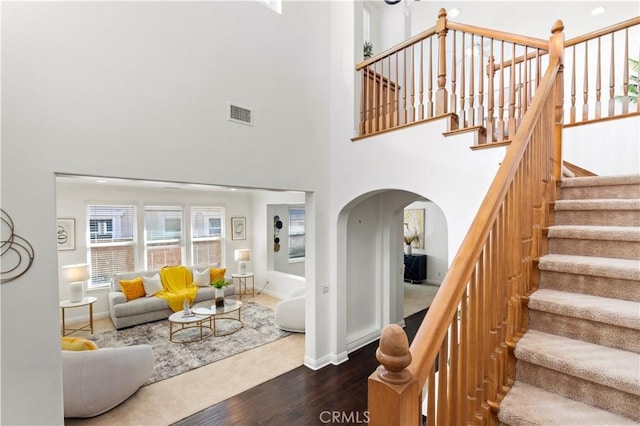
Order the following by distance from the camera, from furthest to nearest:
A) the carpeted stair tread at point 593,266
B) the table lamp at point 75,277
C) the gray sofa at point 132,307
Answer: the gray sofa at point 132,307 < the table lamp at point 75,277 < the carpeted stair tread at point 593,266

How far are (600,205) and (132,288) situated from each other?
22.0 ft

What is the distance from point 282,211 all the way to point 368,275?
3924 mm

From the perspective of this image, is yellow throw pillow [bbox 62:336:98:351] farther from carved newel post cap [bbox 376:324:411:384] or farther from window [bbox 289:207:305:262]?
window [bbox 289:207:305:262]

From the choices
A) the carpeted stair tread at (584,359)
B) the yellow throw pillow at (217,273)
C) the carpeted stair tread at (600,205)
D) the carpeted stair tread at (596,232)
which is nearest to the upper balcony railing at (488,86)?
the carpeted stair tread at (600,205)

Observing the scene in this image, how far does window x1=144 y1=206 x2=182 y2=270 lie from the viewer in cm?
661

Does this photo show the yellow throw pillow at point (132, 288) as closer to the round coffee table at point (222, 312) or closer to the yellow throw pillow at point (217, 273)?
the round coffee table at point (222, 312)

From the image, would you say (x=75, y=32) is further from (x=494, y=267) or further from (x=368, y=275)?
(x=368, y=275)

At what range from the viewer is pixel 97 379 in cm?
311

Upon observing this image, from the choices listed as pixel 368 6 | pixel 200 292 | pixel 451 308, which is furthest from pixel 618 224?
pixel 200 292

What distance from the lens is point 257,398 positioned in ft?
11.2

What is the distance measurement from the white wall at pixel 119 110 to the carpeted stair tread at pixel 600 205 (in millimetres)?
2577

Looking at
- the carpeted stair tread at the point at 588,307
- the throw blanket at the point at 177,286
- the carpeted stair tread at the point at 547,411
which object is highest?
the carpeted stair tread at the point at 588,307

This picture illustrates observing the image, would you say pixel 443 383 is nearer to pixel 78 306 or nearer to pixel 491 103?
pixel 491 103

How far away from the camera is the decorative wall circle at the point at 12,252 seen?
1.91m
